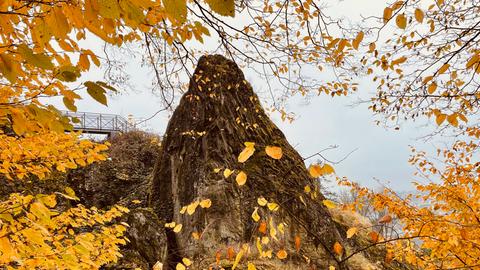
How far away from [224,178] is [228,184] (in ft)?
0.56

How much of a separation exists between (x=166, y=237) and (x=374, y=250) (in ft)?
15.5

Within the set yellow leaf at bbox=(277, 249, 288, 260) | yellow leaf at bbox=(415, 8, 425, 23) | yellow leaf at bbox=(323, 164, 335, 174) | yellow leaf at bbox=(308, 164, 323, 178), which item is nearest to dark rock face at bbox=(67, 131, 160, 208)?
yellow leaf at bbox=(277, 249, 288, 260)

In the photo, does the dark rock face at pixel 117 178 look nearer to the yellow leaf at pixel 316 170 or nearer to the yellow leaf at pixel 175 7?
the yellow leaf at pixel 316 170

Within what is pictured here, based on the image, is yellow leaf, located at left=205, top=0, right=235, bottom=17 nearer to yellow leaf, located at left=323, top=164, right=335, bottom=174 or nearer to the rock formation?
yellow leaf, located at left=323, top=164, right=335, bottom=174

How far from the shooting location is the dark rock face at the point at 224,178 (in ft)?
20.2

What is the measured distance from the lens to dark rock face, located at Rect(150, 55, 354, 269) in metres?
6.17

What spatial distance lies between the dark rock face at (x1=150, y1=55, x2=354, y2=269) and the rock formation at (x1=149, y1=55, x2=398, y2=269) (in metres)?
0.02

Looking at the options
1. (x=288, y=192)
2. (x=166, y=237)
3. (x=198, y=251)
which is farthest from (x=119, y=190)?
(x=288, y=192)

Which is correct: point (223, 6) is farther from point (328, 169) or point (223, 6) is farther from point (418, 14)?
point (418, 14)

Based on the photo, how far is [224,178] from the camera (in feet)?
22.4

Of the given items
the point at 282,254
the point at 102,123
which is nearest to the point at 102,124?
the point at 102,123

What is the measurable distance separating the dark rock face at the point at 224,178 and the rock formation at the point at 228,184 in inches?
0.8

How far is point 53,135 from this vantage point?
3893mm

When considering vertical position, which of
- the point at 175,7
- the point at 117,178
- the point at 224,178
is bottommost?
the point at 175,7
